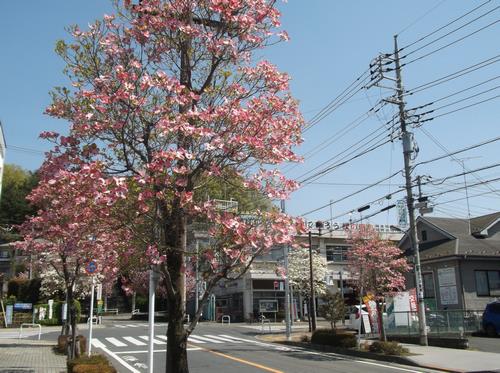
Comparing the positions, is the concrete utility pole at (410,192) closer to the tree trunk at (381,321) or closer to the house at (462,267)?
the tree trunk at (381,321)

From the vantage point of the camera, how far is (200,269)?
749 centimetres

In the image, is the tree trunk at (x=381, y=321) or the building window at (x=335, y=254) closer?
the tree trunk at (x=381, y=321)

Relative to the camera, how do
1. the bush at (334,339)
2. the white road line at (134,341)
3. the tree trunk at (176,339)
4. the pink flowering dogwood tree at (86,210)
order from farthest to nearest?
the white road line at (134,341)
the bush at (334,339)
the tree trunk at (176,339)
the pink flowering dogwood tree at (86,210)

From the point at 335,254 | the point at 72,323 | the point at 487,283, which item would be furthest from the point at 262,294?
the point at 72,323

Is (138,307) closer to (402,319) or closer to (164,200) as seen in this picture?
(402,319)

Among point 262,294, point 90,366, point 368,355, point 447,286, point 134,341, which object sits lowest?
point 368,355

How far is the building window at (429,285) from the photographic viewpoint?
34.1 m

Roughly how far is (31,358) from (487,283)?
2722 centimetres

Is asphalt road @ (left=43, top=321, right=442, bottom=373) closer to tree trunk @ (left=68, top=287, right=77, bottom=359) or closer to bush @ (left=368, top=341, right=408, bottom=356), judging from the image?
bush @ (left=368, top=341, right=408, bottom=356)

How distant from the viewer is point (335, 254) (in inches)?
2143

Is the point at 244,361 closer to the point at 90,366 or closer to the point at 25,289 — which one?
the point at 90,366

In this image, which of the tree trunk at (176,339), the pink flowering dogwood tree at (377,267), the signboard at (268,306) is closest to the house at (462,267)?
the pink flowering dogwood tree at (377,267)

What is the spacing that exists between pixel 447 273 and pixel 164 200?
99.1ft

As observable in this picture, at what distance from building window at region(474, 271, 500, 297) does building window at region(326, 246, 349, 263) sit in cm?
2216
